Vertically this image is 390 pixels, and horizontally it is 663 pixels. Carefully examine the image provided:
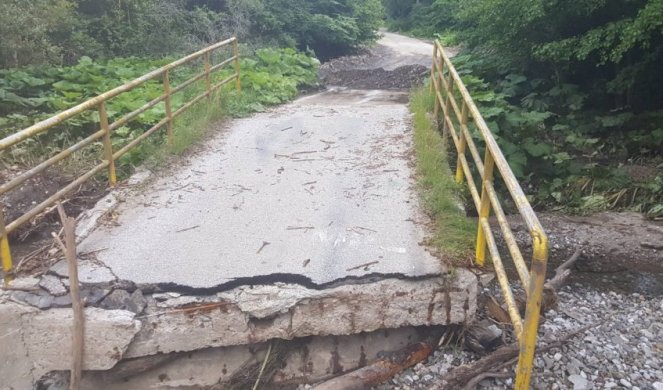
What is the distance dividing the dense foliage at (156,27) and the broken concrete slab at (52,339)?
1128 cm

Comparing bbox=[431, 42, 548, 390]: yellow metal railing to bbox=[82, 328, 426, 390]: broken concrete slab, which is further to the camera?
bbox=[82, 328, 426, 390]: broken concrete slab

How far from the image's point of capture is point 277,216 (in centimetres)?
551

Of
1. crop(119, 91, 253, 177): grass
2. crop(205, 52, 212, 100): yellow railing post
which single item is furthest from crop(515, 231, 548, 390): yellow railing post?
crop(205, 52, 212, 100): yellow railing post

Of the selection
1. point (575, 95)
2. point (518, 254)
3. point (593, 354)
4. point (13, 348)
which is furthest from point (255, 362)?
point (575, 95)

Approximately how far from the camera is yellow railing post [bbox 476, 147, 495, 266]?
13.8ft

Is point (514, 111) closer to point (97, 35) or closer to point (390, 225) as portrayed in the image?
point (390, 225)

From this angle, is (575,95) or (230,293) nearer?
(230,293)

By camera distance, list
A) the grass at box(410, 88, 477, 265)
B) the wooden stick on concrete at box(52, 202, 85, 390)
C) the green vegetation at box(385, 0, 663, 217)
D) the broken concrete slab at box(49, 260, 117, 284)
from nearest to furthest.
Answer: the wooden stick on concrete at box(52, 202, 85, 390) → the broken concrete slab at box(49, 260, 117, 284) → the grass at box(410, 88, 477, 265) → the green vegetation at box(385, 0, 663, 217)

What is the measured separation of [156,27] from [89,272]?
15.0 metres

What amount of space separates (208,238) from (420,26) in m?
36.7

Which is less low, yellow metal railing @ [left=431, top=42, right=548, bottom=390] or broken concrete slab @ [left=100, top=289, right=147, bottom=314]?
yellow metal railing @ [left=431, top=42, right=548, bottom=390]

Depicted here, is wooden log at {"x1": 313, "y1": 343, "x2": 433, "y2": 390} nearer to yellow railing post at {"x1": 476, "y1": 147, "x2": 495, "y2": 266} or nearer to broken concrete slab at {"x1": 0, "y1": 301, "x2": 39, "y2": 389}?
yellow railing post at {"x1": 476, "y1": 147, "x2": 495, "y2": 266}

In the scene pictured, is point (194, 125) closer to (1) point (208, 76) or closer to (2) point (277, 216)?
(1) point (208, 76)

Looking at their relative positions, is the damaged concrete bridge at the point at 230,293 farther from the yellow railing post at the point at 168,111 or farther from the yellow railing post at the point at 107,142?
the yellow railing post at the point at 168,111
